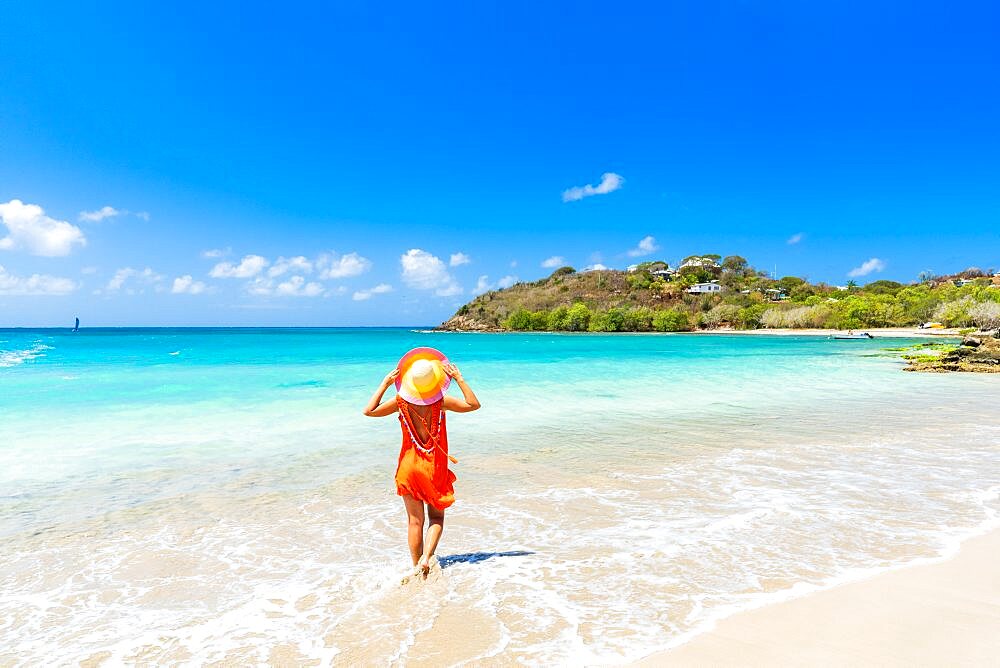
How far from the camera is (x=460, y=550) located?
497cm

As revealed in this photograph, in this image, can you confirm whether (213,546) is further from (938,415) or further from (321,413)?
(938,415)

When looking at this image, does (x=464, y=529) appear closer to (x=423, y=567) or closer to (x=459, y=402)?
(x=423, y=567)

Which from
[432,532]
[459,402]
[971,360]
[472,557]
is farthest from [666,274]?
[432,532]

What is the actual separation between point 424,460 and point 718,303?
447ft

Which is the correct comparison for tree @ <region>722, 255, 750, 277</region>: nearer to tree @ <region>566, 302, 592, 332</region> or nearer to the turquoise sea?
tree @ <region>566, 302, 592, 332</region>

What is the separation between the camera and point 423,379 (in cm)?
407

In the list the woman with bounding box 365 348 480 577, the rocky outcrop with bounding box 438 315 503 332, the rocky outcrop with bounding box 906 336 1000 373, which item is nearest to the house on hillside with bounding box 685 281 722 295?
the rocky outcrop with bounding box 438 315 503 332

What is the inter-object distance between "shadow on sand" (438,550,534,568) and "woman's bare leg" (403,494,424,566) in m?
0.35

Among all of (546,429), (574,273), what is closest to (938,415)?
(546,429)

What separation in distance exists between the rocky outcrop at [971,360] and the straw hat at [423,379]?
28.8 metres

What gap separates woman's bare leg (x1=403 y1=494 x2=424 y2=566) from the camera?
4.24 m

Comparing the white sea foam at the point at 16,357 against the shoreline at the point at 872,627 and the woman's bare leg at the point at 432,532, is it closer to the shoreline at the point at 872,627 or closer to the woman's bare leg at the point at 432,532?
the woman's bare leg at the point at 432,532

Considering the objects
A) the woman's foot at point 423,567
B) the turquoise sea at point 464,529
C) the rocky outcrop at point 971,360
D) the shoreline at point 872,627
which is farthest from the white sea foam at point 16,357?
the rocky outcrop at point 971,360

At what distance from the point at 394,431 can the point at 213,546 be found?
6107 mm
